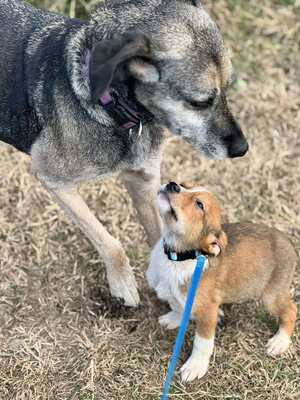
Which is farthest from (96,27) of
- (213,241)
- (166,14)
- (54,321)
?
(54,321)

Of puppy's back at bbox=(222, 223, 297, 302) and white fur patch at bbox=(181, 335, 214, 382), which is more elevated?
puppy's back at bbox=(222, 223, 297, 302)

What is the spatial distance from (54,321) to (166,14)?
2.28 m

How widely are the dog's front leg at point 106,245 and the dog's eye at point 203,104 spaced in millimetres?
1106

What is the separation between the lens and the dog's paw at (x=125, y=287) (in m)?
4.41

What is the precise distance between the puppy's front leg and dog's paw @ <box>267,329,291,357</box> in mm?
452

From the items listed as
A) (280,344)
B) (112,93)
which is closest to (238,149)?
(112,93)

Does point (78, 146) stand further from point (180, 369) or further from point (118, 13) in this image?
point (180, 369)

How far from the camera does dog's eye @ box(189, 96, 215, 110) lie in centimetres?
357

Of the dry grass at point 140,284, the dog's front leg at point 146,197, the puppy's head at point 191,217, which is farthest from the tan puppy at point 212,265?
the dog's front leg at point 146,197

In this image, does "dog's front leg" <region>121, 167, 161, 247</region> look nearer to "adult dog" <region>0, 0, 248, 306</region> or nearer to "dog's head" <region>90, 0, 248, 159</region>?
"adult dog" <region>0, 0, 248, 306</region>

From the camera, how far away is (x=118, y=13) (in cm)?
361

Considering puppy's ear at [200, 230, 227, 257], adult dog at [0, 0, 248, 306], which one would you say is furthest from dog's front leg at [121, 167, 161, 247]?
puppy's ear at [200, 230, 227, 257]

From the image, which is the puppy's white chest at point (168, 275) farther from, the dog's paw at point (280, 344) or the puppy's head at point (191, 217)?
the dog's paw at point (280, 344)

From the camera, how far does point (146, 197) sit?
4617mm
